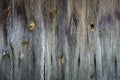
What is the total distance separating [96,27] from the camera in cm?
217

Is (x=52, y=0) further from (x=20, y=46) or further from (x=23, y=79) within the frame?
(x=23, y=79)

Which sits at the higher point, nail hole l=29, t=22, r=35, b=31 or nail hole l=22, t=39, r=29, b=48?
nail hole l=29, t=22, r=35, b=31

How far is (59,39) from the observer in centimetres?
221

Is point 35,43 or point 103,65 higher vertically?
point 35,43

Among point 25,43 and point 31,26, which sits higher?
point 31,26

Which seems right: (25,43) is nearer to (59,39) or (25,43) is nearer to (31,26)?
(31,26)

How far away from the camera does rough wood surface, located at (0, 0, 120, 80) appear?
216 centimetres

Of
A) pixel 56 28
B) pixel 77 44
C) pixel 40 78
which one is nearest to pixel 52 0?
pixel 56 28

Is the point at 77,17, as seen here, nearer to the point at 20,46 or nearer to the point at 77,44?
the point at 77,44

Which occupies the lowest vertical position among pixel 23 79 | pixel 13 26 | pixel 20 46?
pixel 23 79

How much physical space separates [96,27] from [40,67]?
0.48 metres

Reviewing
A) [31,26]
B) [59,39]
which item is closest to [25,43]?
[31,26]

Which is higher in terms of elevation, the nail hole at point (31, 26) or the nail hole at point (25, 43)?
the nail hole at point (31, 26)

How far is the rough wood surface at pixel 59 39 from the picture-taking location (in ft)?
7.09
